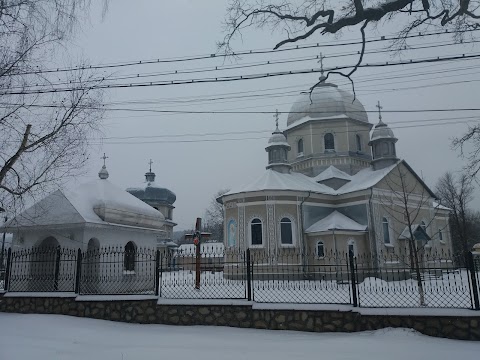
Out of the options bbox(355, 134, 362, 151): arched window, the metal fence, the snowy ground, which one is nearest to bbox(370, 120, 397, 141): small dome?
bbox(355, 134, 362, 151): arched window

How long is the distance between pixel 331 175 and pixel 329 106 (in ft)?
17.5

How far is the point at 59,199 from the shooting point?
1451 centimetres

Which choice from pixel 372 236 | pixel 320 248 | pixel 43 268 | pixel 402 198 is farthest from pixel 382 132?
pixel 43 268

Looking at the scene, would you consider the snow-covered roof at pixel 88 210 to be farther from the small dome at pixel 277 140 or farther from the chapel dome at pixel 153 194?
the chapel dome at pixel 153 194

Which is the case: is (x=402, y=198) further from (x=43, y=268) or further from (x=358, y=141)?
(x=43, y=268)

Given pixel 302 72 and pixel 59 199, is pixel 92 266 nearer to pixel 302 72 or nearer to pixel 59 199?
pixel 59 199

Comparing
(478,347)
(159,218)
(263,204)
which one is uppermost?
(263,204)

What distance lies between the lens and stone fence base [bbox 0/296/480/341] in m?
7.70

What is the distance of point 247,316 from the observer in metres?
8.87

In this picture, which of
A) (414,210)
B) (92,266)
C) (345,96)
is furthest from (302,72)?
(345,96)

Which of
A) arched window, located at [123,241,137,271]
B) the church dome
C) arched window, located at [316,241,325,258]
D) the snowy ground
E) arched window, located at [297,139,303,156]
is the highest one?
the church dome

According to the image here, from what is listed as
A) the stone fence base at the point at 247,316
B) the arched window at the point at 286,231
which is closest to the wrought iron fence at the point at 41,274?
the stone fence base at the point at 247,316

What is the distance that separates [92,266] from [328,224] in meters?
13.2

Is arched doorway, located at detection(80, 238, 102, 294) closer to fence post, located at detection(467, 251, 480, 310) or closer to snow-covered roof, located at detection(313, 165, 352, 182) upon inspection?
fence post, located at detection(467, 251, 480, 310)
